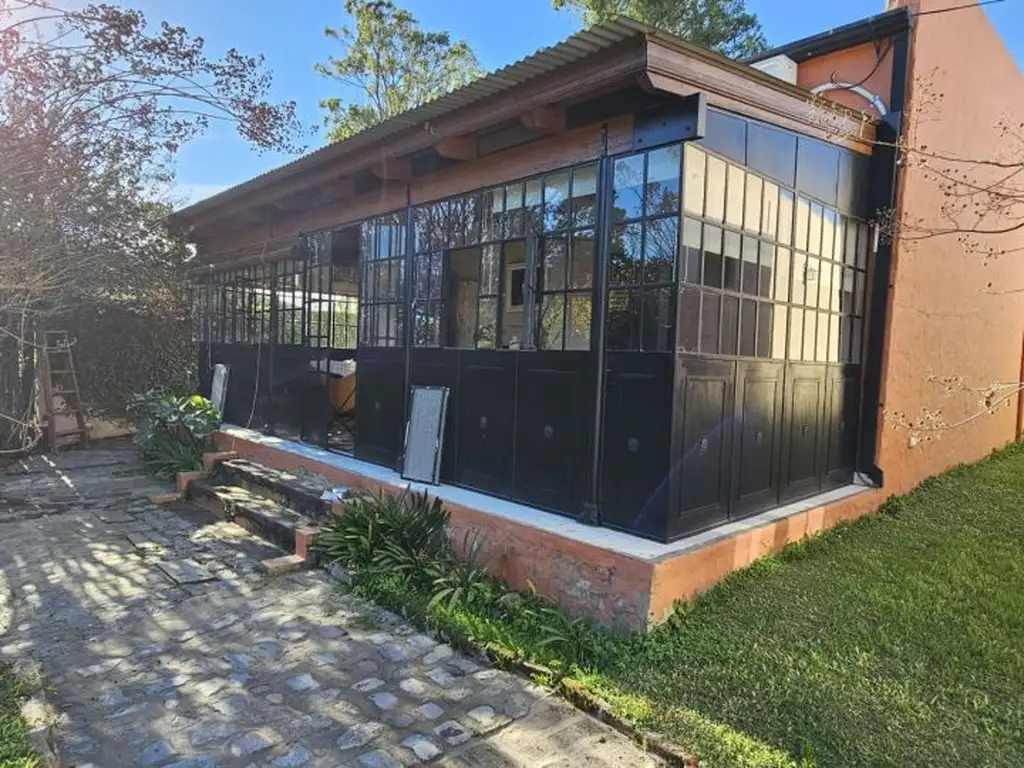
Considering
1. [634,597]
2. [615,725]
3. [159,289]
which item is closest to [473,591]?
[634,597]

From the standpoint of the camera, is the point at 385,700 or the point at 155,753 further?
the point at 385,700

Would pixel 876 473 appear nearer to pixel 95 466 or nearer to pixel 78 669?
pixel 78 669

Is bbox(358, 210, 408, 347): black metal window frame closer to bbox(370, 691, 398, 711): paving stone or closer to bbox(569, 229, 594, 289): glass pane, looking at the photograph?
bbox(569, 229, 594, 289): glass pane

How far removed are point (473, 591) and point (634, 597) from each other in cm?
116

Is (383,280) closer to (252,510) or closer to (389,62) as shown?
(252,510)

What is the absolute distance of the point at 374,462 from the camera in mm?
6859

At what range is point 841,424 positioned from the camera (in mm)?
6195

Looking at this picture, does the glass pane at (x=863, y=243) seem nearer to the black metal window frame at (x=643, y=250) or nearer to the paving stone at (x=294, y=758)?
the black metal window frame at (x=643, y=250)

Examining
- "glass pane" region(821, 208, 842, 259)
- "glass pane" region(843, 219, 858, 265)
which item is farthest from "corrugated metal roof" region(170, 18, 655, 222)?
"glass pane" region(843, 219, 858, 265)

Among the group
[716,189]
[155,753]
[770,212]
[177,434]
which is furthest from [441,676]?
[177,434]

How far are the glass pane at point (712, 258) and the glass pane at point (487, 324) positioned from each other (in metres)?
1.86

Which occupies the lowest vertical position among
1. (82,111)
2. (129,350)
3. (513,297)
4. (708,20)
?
(129,350)

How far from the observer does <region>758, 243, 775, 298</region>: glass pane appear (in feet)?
16.4

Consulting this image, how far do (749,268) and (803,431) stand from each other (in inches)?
66.5
